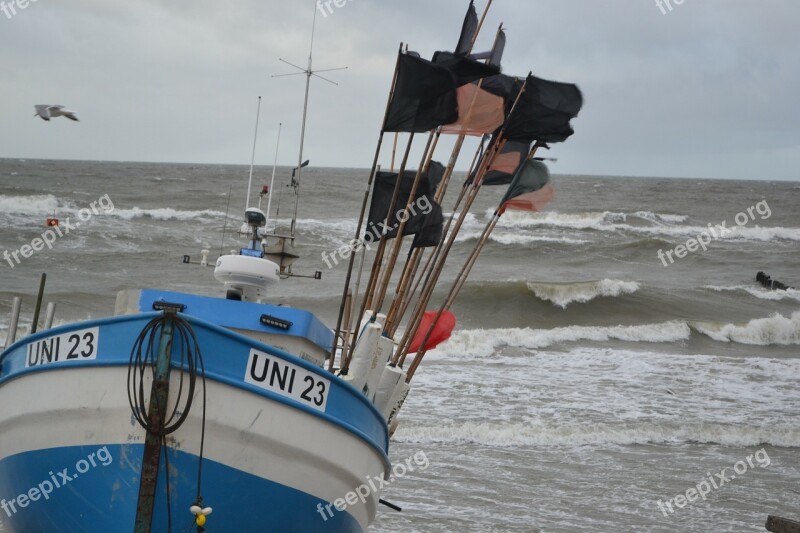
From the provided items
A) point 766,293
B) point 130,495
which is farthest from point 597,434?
point 766,293

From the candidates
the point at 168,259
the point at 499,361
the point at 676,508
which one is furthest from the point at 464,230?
the point at 676,508

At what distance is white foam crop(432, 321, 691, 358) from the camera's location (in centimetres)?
2238

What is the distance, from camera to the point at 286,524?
7000mm

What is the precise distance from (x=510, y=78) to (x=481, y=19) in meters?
0.75

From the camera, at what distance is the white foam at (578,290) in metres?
30.5

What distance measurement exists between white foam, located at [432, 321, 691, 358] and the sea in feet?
0.24

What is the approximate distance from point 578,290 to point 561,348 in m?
7.84

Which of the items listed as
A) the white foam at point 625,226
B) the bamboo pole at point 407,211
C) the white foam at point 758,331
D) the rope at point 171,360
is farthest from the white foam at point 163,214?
the rope at point 171,360

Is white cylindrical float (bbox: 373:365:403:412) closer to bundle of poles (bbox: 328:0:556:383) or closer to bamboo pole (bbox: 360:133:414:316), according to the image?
bundle of poles (bbox: 328:0:556:383)

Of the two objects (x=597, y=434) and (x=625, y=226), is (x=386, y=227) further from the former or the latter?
(x=625, y=226)

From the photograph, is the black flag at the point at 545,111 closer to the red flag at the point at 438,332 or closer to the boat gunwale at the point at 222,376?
the red flag at the point at 438,332

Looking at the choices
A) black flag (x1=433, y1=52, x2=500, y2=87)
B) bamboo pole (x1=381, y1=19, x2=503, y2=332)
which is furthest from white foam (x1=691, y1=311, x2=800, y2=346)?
black flag (x1=433, y1=52, x2=500, y2=87)

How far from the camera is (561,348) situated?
2372cm

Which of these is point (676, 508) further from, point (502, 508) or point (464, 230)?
point (464, 230)
